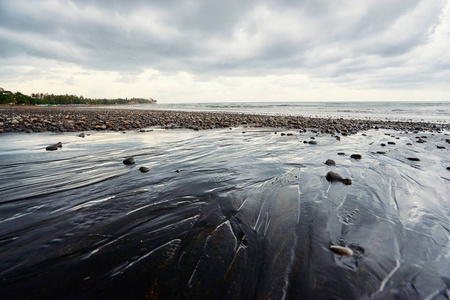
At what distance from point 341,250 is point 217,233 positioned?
4.52 feet

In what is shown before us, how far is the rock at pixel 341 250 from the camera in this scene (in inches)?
83.2

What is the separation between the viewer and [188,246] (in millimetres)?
2102

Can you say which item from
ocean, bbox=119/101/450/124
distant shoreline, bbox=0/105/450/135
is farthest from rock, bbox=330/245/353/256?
ocean, bbox=119/101/450/124

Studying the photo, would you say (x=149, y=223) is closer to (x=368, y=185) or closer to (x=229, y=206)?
(x=229, y=206)

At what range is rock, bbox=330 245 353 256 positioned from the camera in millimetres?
2113

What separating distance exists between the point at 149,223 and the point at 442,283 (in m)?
3.06

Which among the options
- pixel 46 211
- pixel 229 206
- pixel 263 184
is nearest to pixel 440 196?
pixel 263 184

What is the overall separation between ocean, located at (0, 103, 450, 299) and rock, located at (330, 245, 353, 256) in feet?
0.16

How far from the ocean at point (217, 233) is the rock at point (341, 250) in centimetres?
5

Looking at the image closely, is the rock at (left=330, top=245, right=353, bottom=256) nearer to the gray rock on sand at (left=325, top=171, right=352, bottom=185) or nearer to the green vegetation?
the gray rock on sand at (left=325, top=171, right=352, bottom=185)

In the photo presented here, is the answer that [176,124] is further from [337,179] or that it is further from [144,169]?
[337,179]

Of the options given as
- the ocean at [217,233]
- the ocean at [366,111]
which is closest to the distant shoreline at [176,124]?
the ocean at [366,111]

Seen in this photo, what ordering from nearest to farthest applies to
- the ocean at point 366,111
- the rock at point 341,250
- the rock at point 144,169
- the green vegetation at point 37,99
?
the rock at point 341,250 → the rock at point 144,169 → the ocean at point 366,111 → the green vegetation at point 37,99

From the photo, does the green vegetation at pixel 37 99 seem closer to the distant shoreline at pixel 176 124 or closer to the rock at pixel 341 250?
the distant shoreline at pixel 176 124
